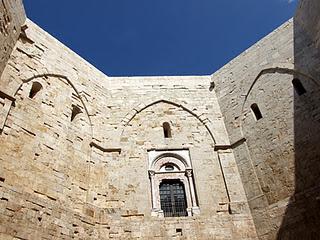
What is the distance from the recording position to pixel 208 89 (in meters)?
11.1

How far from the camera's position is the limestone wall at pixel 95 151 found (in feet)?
22.0

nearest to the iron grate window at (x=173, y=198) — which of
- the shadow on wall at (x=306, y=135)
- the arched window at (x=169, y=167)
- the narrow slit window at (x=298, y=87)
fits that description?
the arched window at (x=169, y=167)

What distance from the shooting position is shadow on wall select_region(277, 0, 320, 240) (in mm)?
7027

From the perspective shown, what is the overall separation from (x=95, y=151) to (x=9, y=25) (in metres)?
3.94

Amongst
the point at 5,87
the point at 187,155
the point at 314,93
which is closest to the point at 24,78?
the point at 5,87

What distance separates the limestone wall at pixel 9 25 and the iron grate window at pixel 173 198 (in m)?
5.31

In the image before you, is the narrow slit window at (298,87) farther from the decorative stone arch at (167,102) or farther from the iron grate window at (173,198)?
the iron grate window at (173,198)

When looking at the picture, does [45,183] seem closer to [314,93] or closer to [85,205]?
[85,205]

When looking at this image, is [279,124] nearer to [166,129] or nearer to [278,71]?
[278,71]

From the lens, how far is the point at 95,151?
8711 millimetres

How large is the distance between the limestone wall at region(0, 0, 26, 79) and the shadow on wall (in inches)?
306

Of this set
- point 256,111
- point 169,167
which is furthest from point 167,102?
point 256,111

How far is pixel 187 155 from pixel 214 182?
1151 mm

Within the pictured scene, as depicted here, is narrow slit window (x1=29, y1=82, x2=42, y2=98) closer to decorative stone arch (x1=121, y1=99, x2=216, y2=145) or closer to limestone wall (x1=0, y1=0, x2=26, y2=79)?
limestone wall (x1=0, y1=0, x2=26, y2=79)
